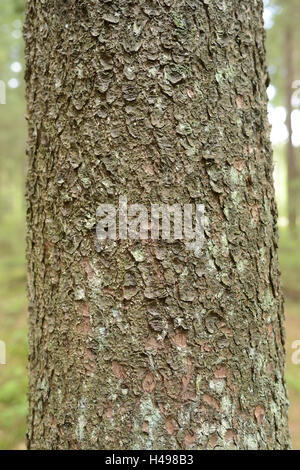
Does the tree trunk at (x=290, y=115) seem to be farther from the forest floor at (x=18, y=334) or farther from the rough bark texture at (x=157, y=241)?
the rough bark texture at (x=157, y=241)

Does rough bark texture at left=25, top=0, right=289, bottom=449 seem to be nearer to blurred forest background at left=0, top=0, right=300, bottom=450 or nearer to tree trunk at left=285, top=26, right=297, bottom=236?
blurred forest background at left=0, top=0, right=300, bottom=450

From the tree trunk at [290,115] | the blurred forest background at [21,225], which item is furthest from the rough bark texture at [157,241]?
the tree trunk at [290,115]

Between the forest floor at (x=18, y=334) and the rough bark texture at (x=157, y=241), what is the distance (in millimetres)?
900

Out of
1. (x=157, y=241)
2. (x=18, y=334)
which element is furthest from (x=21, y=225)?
(x=157, y=241)

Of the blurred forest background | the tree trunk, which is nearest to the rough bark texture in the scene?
the blurred forest background

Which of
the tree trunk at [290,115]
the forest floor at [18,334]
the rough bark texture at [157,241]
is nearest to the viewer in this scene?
the rough bark texture at [157,241]

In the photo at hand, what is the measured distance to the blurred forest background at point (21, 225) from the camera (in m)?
4.38

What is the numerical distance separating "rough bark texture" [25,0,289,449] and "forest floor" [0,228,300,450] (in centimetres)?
90

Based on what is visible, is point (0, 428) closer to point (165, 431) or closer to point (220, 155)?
point (165, 431)

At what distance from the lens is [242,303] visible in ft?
4.03

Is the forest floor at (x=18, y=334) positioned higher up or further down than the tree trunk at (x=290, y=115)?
further down

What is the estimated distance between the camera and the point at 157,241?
117 cm

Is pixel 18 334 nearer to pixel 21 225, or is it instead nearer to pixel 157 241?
pixel 157 241

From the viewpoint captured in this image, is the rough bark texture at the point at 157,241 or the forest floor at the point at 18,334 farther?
the forest floor at the point at 18,334
